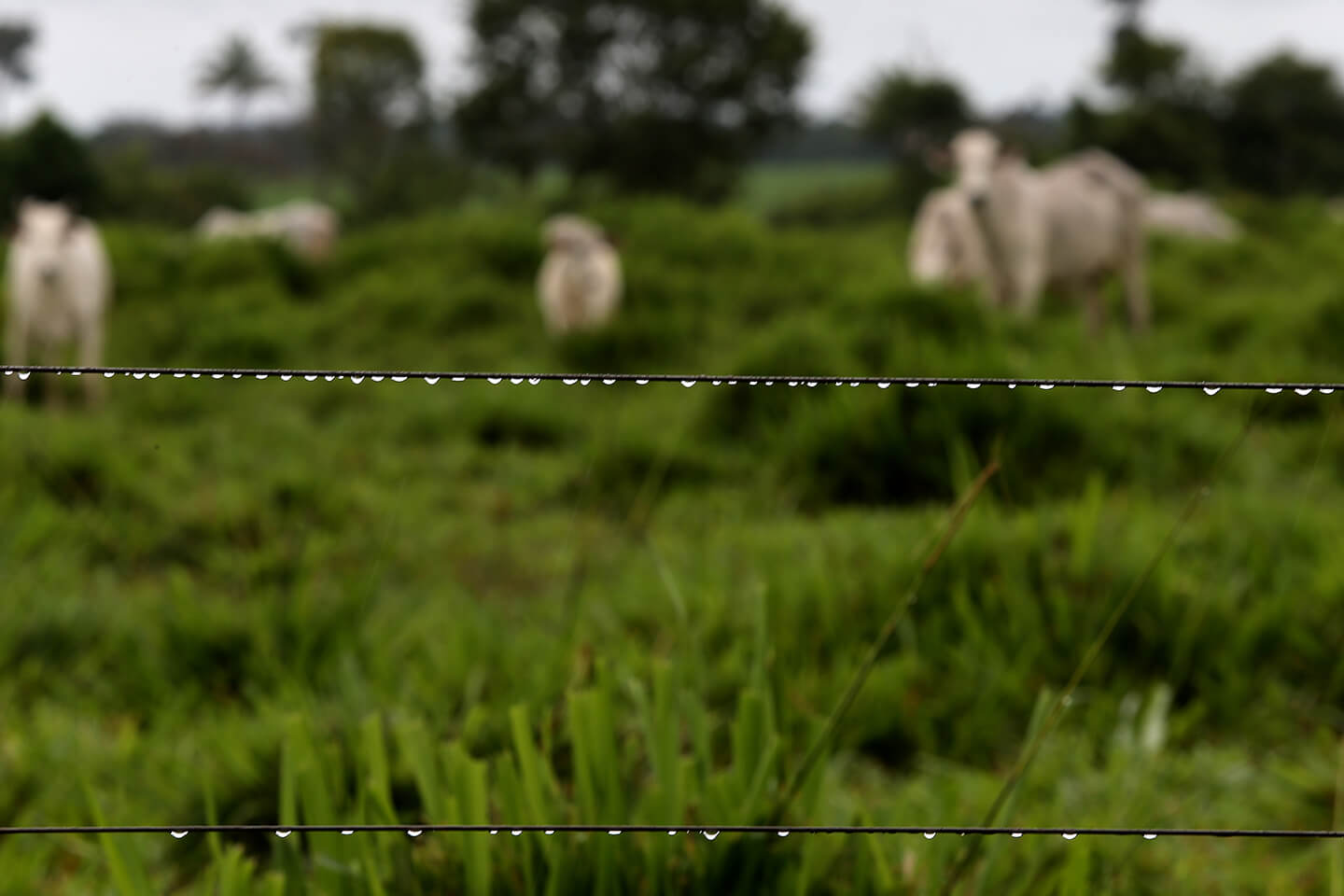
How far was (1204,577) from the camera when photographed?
247 centimetres

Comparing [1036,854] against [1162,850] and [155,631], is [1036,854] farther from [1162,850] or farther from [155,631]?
[155,631]

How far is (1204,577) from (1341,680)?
347 millimetres

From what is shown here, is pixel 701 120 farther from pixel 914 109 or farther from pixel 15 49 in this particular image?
pixel 15 49

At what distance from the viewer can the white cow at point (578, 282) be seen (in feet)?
23.0

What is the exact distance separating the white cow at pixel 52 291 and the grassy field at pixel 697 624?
0.96 meters

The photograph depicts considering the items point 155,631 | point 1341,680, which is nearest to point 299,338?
point 155,631

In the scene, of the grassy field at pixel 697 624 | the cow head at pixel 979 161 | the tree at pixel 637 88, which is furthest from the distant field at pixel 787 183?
the grassy field at pixel 697 624

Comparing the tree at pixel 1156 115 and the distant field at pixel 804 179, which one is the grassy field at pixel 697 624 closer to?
the tree at pixel 1156 115

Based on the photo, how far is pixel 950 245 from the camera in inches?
261

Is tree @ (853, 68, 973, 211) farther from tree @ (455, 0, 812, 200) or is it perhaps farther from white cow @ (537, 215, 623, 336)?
white cow @ (537, 215, 623, 336)

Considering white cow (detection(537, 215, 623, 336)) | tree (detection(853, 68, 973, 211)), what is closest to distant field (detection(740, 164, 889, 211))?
tree (detection(853, 68, 973, 211))

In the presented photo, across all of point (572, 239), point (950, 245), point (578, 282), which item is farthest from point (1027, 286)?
point (572, 239)

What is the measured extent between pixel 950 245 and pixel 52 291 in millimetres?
4391

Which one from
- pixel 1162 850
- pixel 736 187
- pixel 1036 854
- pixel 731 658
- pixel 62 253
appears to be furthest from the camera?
pixel 736 187
